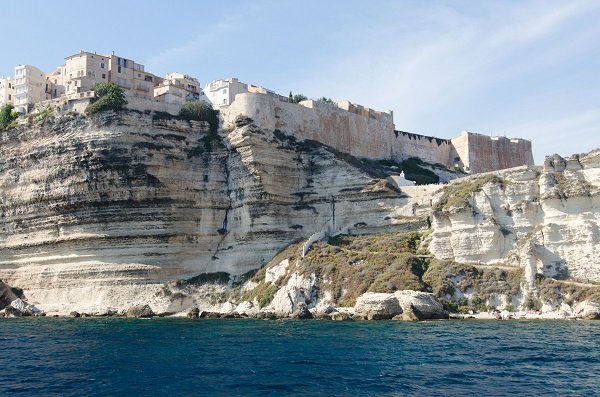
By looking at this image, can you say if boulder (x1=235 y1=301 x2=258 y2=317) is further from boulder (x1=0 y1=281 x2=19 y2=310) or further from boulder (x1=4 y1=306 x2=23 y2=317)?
boulder (x1=0 y1=281 x2=19 y2=310)

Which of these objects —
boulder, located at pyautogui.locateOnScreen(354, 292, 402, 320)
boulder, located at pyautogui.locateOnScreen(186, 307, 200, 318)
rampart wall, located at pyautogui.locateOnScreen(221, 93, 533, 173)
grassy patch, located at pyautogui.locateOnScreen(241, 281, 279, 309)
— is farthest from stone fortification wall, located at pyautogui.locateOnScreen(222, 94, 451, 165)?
boulder, located at pyautogui.locateOnScreen(354, 292, 402, 320)

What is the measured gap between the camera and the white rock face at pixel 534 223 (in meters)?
44.6

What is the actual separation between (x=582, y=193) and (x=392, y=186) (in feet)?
56.4

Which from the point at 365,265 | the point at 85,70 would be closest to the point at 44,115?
the point at 85,70

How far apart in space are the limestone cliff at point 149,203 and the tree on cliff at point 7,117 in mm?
1388

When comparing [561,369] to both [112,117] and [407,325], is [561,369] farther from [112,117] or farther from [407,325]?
[112,117]

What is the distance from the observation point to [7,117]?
63.3 metres

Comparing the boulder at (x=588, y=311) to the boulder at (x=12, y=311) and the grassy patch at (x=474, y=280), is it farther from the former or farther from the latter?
the boulder at (x=12, y=311)

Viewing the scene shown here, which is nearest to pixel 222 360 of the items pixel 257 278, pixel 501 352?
pixel 501 352

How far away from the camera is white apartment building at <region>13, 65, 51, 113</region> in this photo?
70.1 metres

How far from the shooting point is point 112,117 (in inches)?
2239

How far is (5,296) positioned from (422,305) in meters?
34.4

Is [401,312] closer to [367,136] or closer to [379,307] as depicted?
[379,307]

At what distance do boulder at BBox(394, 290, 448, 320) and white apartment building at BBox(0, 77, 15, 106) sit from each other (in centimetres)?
4940
